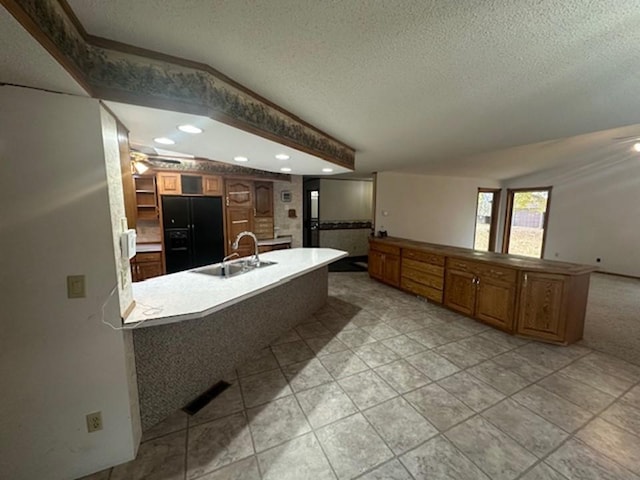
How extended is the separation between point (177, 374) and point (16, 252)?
1220 mm

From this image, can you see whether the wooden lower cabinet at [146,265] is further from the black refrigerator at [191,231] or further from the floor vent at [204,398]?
the floor vent at [204,398]

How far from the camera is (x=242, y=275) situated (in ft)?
8.45

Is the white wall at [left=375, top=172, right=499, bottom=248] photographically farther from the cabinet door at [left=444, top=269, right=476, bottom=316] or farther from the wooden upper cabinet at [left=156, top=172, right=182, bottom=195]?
the wooden upper cabinet at [left=156, top=172, right=182, bottom=195]

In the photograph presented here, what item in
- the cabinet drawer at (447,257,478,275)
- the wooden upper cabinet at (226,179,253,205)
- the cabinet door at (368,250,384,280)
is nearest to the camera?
the cabinet drawer at (447,257,478,275)

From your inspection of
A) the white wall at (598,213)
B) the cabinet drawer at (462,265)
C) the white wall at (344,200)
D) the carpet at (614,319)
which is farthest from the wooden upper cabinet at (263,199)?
the white wall at (598,213)

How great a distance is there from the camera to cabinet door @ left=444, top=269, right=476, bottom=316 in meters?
3.57

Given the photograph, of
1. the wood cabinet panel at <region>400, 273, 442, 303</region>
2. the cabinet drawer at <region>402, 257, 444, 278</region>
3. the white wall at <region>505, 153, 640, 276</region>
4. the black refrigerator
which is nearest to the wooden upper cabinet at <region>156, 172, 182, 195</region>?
the black refrigerator

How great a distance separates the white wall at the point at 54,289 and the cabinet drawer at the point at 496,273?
3.71m

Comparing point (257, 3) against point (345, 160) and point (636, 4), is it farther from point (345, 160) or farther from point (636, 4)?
point (345, 160)

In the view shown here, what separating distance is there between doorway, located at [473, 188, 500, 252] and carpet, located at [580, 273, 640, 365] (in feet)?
8.75

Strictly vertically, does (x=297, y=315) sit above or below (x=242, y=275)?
below

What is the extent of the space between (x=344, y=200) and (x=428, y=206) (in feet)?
7.05

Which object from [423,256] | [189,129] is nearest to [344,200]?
[423,256]

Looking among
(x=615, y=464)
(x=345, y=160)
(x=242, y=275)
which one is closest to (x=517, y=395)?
(x=615, y=464)
